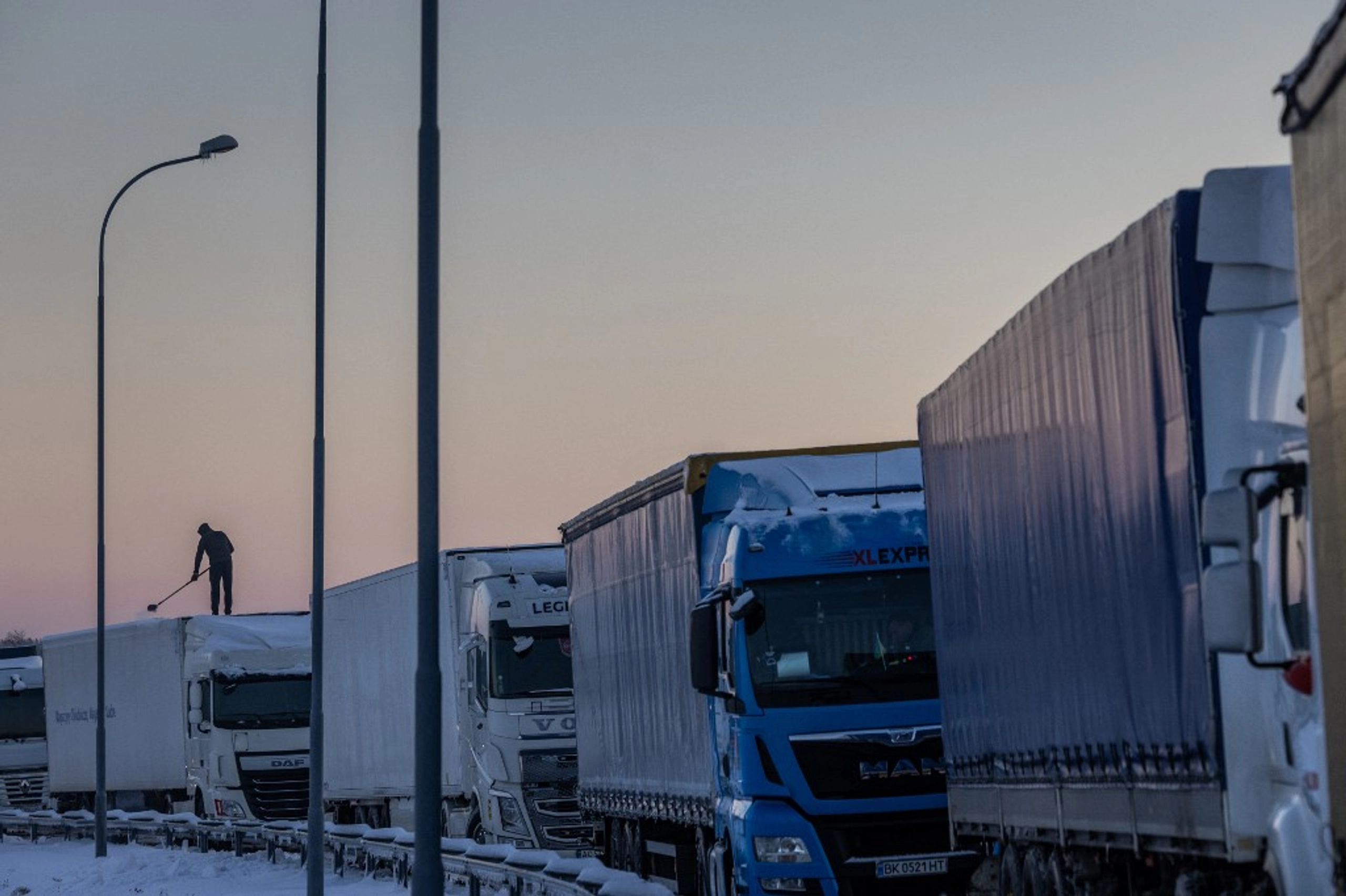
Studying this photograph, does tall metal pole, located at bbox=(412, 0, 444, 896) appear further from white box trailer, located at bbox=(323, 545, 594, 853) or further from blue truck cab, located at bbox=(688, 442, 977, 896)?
white box trailer, located at bbox=(323, 545, 594, 853)

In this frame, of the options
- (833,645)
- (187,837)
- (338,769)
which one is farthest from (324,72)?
(187,837)

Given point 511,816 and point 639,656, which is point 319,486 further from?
point 511,816

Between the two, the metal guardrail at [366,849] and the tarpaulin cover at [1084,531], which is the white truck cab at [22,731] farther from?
the tarpaulin cover at [1084,531]

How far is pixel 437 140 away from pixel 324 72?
557 cm

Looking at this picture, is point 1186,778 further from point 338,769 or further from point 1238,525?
point 338,769

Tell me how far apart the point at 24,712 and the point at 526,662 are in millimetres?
29506

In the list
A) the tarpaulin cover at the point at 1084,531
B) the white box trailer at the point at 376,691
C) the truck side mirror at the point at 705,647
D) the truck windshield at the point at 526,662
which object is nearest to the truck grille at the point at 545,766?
the truck windshield at the point at 526,662

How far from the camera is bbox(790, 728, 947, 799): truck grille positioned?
671 inches

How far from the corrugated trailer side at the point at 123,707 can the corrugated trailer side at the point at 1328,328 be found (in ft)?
123

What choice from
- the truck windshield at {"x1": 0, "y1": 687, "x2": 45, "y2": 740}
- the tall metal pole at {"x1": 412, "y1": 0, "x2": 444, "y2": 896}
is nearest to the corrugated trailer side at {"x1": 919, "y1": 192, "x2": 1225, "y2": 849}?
the tall metal pole at {"x1": 412, "y1": 0, "x2": 444, "y2": 896}

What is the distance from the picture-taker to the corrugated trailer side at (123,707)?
44656 millimetres

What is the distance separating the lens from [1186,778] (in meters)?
9.75

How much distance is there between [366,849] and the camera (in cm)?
3044

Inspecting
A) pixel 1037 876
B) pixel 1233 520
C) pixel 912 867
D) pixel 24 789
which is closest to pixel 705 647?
pixel 912 867
